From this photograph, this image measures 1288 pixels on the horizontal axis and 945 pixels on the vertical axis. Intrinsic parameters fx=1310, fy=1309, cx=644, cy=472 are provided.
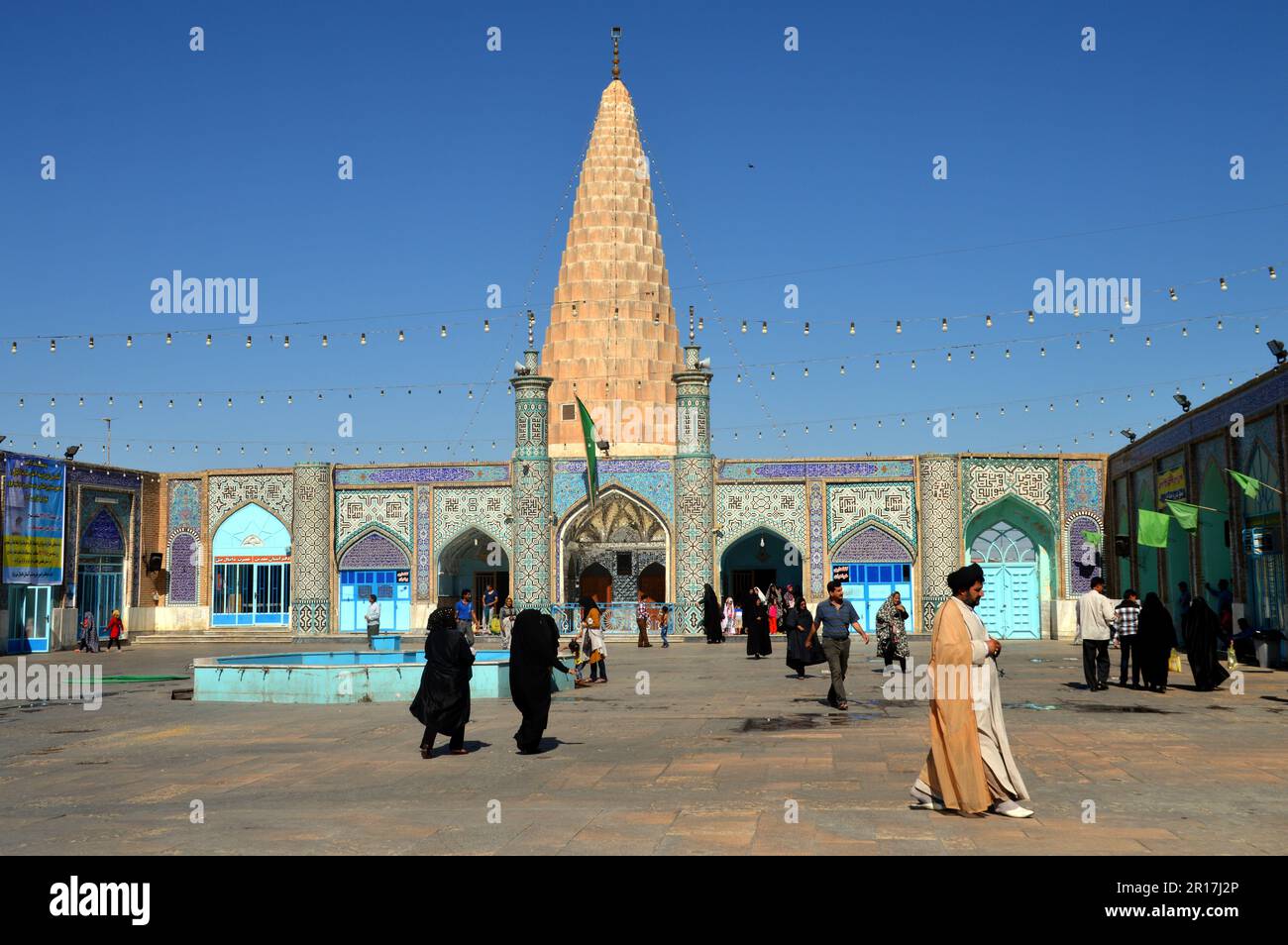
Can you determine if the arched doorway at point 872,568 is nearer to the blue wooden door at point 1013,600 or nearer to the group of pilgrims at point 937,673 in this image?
the blue wooden door at point 1013,600

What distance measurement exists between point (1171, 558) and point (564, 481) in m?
14.0

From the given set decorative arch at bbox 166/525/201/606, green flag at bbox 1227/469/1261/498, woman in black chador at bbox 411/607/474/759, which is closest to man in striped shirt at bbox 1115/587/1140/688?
green flag at bbox 1227/469/1261/498

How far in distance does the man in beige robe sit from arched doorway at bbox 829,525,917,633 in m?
Result: 23.7

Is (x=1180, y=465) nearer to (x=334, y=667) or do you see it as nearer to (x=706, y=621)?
(x=706, y=621)

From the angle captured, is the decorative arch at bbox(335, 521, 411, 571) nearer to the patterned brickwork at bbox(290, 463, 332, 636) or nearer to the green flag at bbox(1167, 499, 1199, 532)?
the patterned brickwork at bbox(290, 463, 332, 636)

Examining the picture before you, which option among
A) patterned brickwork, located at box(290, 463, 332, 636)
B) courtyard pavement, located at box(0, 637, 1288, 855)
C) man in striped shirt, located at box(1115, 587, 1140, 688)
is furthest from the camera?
patterned brickwork, located at box(290, 463, 332, 636)

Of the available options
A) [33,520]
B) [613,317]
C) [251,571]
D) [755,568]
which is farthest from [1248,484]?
[33,520]

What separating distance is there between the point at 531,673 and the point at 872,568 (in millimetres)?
21485

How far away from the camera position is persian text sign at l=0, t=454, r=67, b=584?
27562 mm

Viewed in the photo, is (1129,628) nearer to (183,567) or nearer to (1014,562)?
(1014,562)

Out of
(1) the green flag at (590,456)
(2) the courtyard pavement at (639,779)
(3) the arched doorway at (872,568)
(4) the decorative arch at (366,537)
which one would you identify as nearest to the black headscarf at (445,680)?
(2) the courtyard pavement at (639,779)

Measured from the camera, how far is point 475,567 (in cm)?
3484

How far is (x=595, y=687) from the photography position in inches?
675
